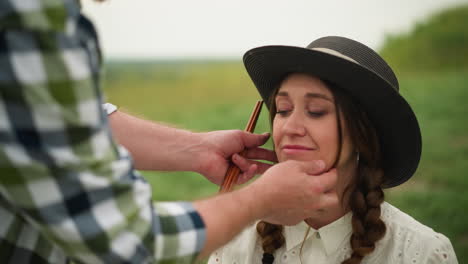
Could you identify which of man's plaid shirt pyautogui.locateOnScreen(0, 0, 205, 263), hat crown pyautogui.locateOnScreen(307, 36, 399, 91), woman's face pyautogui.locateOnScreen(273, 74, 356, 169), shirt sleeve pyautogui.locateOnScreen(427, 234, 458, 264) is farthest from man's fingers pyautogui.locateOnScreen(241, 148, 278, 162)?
man's plaid shirt pyautogui.locateOnScreen(0, 0, 205, 263)

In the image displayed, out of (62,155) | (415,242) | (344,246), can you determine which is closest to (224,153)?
(344,246)

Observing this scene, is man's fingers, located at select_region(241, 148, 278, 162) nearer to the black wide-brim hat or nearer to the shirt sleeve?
the black wide-brim hat

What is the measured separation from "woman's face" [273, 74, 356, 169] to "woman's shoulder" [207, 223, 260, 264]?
15.0 inches

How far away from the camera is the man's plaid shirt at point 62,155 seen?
3.16 ft

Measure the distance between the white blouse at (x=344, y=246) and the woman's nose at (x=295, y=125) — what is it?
1.24 ft

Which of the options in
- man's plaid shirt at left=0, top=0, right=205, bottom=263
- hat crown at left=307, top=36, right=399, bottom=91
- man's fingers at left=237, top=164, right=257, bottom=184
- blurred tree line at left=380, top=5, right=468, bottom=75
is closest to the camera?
man's plaid shirt at left=0, top=0, right=205, bottom=263

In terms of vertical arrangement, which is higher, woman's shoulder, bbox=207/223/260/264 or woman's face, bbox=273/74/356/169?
woman's face, bbox=273/74/356/169

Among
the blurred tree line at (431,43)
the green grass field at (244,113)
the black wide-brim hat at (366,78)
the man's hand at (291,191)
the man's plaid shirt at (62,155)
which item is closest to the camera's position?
the man's plaid shirt at (62,155)

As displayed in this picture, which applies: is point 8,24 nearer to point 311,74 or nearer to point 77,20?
point 77,20

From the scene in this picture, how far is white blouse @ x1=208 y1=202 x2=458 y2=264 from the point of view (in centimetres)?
176

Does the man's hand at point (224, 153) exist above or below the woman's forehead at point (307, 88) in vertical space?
below

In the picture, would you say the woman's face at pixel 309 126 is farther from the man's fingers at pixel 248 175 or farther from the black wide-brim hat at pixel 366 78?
the man's fingers at pixel 248 175

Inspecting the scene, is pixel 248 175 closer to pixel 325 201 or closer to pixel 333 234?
pixel 333 234

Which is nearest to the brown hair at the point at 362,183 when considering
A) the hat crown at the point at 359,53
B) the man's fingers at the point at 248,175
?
the hat crown at the point at 359,53
